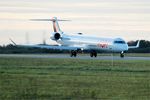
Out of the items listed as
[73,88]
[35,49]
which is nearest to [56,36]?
[35,49]

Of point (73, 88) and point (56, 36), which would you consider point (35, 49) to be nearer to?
point (56, 36)

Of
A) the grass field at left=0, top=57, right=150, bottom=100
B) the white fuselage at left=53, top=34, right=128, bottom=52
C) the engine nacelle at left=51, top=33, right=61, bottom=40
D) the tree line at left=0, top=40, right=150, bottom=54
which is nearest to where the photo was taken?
the grass field at left=0, top=57, right=150, bottom=100

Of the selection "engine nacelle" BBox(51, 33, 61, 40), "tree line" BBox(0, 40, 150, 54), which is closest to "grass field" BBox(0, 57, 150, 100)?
"engine nacelle" BBox(51, 33, 61, 40)

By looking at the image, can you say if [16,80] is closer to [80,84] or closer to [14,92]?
[80,84]

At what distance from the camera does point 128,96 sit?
24.3 meters

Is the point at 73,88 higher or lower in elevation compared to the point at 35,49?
lower

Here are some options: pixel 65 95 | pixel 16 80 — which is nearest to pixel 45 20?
pixel 16 80

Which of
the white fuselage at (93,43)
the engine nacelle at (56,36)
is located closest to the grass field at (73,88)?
the white fuselage at (93,43)

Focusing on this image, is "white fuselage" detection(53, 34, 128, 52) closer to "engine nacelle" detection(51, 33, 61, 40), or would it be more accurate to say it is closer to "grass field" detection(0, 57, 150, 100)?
"engine nacelle" detection(51, 33, 61, 40)

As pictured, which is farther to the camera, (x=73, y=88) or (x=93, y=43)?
(x=93, y=43)

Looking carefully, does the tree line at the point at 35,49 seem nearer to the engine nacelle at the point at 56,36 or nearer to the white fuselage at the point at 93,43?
the engine nacelle at the point at 56,36

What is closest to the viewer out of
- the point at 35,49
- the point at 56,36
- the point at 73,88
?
the point at 73,88

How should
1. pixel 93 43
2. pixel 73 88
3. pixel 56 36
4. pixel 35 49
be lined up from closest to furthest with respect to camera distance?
pixel 73 88 → pixel 93 43 → pixel 56 36 → pixel 35 49

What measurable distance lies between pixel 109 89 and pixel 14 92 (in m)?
4.07
